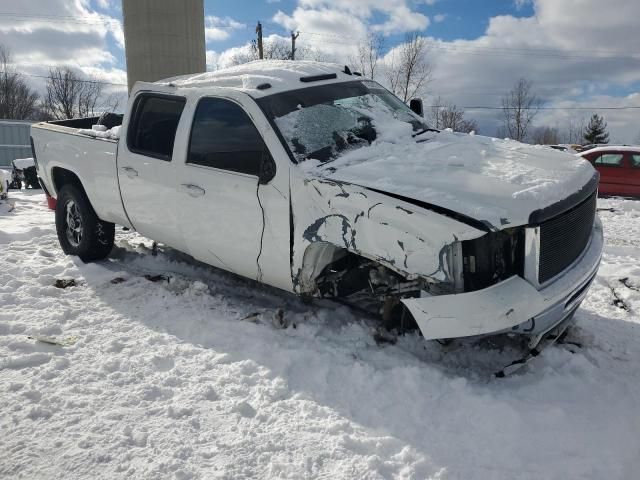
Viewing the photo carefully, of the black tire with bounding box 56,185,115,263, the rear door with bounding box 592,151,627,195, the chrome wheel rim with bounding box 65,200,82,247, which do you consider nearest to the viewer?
the black tire with bounding box 56,185,115,263

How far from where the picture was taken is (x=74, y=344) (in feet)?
12.1

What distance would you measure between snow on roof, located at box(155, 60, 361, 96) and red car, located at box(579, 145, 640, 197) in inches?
422

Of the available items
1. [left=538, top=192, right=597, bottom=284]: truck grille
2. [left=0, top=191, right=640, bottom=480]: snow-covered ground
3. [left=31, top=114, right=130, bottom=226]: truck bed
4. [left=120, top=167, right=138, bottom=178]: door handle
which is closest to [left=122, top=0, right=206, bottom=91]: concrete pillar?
[left=31, top=114, right=130, bottom=226]: truck bed

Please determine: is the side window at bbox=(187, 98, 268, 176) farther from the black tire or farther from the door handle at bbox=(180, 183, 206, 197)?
the black tire

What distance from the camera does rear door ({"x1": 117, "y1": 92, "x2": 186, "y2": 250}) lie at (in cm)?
440

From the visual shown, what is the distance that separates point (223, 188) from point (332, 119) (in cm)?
97

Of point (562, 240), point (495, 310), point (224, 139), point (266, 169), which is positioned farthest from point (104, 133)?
point (562, 240)

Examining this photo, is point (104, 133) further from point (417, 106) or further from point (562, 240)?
point (562, 240)

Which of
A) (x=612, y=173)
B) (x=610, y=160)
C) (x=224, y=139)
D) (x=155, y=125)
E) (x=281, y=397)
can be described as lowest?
(x=281, y=397)

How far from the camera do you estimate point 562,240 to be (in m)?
3.17

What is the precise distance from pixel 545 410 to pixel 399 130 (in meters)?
2.35

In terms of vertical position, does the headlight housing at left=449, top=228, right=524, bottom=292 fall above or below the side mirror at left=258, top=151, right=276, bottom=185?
below

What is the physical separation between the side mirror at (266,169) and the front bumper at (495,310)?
50.1 inches

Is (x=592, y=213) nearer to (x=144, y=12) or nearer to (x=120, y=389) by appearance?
(x=120, y=389)
